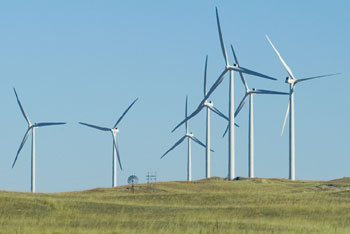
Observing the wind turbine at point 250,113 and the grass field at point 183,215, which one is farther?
the wind turbine at point 250,113

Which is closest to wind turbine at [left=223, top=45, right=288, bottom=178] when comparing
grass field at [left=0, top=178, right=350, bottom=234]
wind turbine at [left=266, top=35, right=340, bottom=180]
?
wind turbine at [left=266, top=35, right=340, bottom=180]

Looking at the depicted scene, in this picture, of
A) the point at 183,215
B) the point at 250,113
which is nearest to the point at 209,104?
the point at 250,113

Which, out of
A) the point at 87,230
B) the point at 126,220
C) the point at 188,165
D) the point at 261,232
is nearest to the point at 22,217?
the point at 126,220

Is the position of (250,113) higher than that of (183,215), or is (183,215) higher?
(250,113)

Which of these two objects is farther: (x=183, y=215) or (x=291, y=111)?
(x=291, y=111)

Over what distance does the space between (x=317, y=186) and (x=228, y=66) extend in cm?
1780

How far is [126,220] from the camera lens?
4559cm

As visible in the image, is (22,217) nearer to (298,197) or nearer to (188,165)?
(298,197)

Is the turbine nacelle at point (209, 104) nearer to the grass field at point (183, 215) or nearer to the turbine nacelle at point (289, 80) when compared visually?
the turbine nacelle at point (289, 80)

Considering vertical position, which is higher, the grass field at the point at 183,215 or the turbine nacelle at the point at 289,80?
the turbine nacelle at the point at 289,80

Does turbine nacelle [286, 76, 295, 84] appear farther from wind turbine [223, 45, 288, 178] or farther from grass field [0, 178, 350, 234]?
grass field [0, 178, 350, 234]

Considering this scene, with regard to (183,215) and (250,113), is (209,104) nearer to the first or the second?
(250,113)

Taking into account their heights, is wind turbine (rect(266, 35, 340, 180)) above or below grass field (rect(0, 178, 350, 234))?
above

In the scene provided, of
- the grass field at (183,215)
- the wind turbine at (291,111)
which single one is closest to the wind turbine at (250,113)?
the wind turbine at (291,111)
